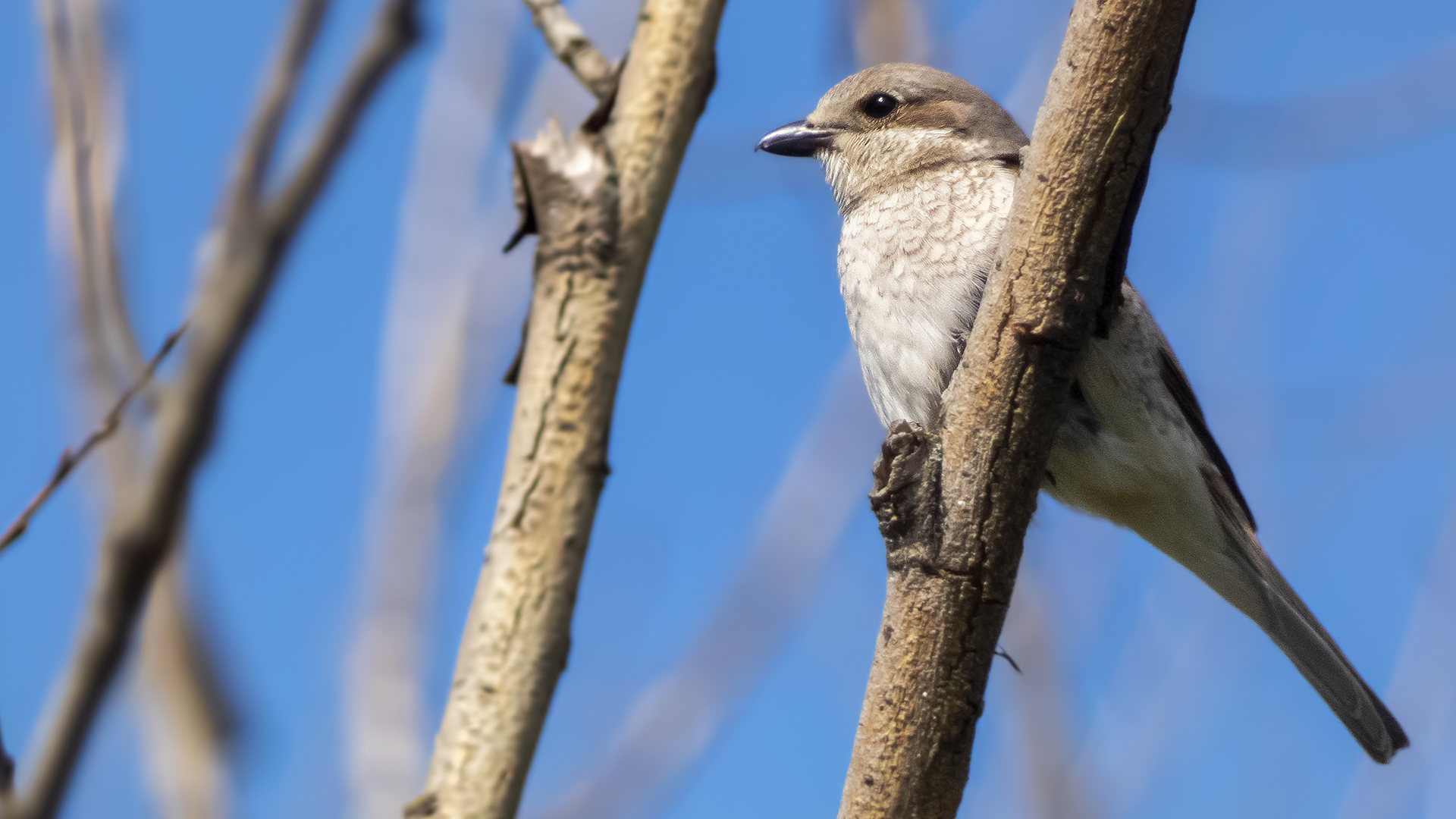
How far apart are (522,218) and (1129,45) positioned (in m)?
1.19

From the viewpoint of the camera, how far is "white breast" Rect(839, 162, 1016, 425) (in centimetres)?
370

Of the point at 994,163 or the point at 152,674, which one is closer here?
the point at 152,674

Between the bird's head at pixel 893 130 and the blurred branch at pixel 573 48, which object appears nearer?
the blurred branch at pixel 573 48

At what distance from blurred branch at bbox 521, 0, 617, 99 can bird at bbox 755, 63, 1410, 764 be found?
1822mm

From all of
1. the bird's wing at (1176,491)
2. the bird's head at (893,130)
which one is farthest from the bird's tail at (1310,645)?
the bird's head at (893,130)

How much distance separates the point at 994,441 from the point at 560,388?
3.90 feet

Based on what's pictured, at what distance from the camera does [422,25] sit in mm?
2066

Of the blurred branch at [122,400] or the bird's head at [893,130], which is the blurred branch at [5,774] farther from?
the bird's head at [893,130]

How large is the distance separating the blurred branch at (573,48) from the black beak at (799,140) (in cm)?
321

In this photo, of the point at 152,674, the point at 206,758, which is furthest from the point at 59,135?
the point at 206,758

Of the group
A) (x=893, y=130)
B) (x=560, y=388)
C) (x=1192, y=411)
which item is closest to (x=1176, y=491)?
(x=1192, y=411)

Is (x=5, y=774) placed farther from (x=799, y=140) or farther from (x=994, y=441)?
(x=799, y=140)

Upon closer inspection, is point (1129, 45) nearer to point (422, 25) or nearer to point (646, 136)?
point (646, 136)

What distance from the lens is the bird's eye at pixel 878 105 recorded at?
5.02 meters
